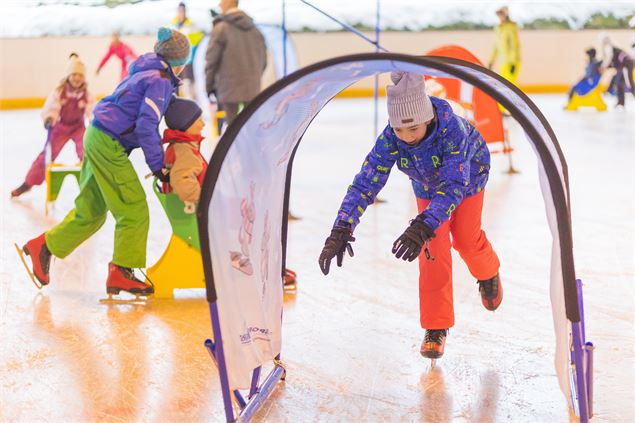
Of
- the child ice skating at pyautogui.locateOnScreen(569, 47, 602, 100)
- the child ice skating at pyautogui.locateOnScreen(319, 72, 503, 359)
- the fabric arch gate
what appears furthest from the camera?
the child ice skating at pyautogui.locateOnScreen(569, 47, 602, 100)

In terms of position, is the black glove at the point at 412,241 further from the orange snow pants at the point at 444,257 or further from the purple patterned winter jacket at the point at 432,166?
the orange snow pants at the point at 444,257

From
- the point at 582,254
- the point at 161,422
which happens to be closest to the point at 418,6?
the point at 582,254

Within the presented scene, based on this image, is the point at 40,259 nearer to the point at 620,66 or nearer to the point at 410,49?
the point at 620,66

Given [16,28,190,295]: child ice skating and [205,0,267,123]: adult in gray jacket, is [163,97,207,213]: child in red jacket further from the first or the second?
[205,0,267,123]: adult in gray jacket

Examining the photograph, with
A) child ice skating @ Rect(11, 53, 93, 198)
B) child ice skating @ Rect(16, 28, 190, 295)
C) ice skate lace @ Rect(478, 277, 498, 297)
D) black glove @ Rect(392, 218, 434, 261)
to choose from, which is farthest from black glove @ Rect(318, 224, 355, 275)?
child ice skating @ Rect(11, 53, 93, 198)

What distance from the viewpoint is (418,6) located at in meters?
18.2

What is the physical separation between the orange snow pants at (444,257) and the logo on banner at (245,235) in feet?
2.83

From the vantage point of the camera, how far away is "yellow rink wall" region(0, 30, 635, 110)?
49.3 feet

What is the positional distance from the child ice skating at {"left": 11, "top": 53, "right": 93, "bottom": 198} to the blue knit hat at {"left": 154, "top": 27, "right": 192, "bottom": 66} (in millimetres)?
2592

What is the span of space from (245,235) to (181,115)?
1.69 metres


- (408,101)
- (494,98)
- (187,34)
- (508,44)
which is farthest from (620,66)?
(494,98)

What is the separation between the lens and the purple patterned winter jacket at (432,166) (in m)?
3.38

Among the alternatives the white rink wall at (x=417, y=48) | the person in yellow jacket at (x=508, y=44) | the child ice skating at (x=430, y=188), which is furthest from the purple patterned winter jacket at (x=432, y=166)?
the white rink wall at (x=417, y=48)

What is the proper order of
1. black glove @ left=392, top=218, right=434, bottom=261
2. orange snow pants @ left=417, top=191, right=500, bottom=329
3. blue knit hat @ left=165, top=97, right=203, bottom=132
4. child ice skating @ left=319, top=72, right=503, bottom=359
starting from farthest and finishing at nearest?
blue knit hat @ left=165, top=97, right=203, bottom=132
orange snow pants @ left=417, top=191, right=500, bottom=329
child ice skating @ left=319, top=72, right=503, bottom=359
black glove @ left=392, top=218, right=434, bottom=261
